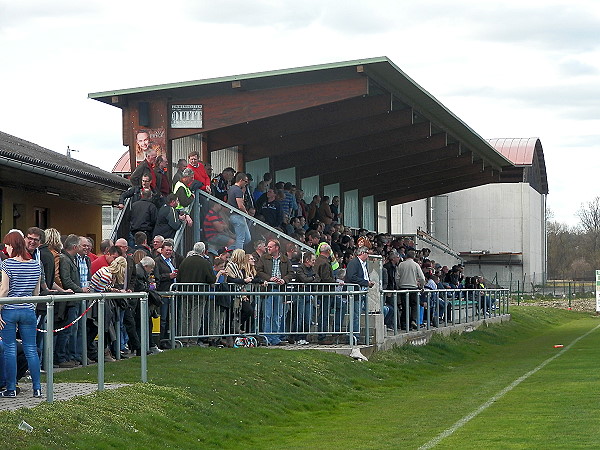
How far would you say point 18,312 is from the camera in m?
10.8

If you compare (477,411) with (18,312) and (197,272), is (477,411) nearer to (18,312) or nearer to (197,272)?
(197,272)

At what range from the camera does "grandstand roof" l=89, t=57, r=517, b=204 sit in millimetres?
23719

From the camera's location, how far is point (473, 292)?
32.5 metres

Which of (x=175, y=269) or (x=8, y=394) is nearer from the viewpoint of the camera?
(x=8, y=394)

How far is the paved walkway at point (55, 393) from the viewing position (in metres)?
10.7

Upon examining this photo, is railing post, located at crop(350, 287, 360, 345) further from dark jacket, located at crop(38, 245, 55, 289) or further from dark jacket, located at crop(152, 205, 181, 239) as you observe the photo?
dark jacket, located at crop(38, 245, 55, 289)

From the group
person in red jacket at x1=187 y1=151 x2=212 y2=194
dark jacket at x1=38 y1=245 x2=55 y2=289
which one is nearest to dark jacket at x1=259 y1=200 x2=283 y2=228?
person in red jacket at x1=187 y1=151 x2=212 y2=194

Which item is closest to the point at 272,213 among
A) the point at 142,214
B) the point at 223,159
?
the point at 223,159

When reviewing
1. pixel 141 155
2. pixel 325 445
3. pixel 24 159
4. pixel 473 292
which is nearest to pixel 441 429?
pixel 325 445


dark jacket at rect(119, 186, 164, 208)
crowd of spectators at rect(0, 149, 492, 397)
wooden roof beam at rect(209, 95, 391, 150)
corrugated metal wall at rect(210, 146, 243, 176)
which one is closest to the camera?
crowd of spectators at rect(0, 149, 492, 397)

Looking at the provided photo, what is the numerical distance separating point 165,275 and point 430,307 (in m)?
10.1

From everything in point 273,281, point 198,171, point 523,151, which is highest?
point 523,151

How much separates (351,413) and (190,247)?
764 centimetres

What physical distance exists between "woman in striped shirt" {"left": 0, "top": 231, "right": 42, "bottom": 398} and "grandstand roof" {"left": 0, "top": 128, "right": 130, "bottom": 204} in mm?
6691
